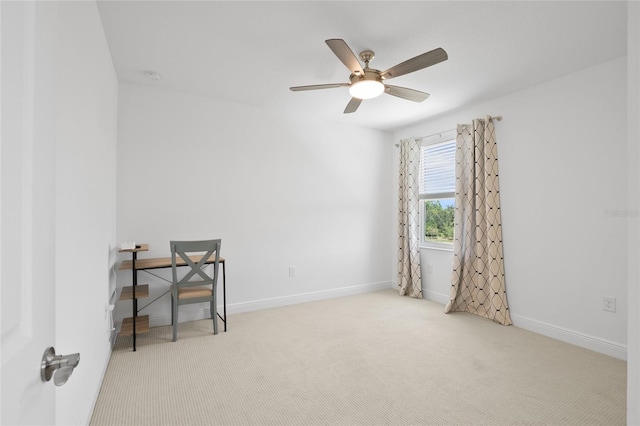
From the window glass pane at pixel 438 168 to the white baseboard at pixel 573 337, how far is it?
170 cm

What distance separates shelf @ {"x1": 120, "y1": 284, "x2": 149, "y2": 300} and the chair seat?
29 cm

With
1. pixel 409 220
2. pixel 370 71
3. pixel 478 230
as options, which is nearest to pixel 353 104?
pixel 370 71

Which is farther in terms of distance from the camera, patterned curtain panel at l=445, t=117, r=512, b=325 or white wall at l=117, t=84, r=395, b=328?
patterned curtain panel at l=445, t=117, r=512, b=325

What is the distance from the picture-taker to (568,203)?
2.92 meters

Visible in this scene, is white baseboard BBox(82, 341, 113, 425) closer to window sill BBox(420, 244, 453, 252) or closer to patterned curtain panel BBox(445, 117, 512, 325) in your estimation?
patterned curtain panel BBox(445, 117, 512, 325)

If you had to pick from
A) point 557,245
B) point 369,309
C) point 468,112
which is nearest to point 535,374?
point 557,245

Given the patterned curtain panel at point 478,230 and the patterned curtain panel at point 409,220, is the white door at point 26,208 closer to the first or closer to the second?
the patterned curtain panel at point 478,230

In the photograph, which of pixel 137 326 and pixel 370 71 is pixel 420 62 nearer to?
pixel 370 71

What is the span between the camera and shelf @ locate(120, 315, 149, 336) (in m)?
2.69

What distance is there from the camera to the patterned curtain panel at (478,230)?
341 cm

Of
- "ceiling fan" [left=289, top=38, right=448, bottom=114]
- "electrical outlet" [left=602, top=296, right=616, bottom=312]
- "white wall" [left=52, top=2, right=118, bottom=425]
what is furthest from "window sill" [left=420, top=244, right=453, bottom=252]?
"white wall" [left=52, top=2, right=118, bottom=425]

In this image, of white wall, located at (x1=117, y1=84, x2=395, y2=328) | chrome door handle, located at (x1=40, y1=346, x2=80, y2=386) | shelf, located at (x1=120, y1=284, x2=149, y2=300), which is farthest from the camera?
white wall, located at (x1=117, y1=84, x2=395, y2=328)

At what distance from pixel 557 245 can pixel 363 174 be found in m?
2.52

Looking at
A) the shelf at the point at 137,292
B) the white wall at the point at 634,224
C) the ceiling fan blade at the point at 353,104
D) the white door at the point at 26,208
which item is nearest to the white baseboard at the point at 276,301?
the shelf at the point at 137,292
